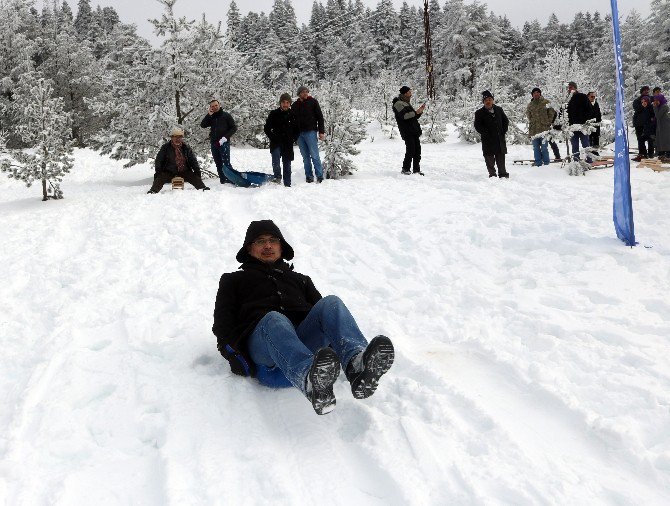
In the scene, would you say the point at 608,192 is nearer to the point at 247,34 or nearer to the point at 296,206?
the point at 296,206

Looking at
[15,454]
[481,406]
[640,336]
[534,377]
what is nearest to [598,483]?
[481,406]

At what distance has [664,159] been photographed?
34.9 feet

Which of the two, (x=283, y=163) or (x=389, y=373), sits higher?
(x=283, y=163)

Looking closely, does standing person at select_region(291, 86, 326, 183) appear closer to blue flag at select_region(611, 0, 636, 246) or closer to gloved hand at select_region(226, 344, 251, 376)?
blue flag at select_region(611, 0, 636, 246)

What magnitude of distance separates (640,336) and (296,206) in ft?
18.8

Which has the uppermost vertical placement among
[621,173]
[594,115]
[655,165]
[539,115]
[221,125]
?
[221,125]

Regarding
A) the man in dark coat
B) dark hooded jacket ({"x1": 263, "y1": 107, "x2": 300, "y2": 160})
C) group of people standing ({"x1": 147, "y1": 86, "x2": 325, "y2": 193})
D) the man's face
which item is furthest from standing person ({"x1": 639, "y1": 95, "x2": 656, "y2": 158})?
the man's face

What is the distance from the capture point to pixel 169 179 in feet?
34.9

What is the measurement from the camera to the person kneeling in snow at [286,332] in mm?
2789

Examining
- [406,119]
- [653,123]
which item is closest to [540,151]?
[653,123]

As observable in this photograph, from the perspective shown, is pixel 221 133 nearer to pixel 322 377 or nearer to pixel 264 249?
pixel 264 249

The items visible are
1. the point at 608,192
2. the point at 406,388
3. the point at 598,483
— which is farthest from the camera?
the point at 608,192

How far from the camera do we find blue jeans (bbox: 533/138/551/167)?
1145cm

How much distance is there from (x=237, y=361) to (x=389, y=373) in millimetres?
1034
